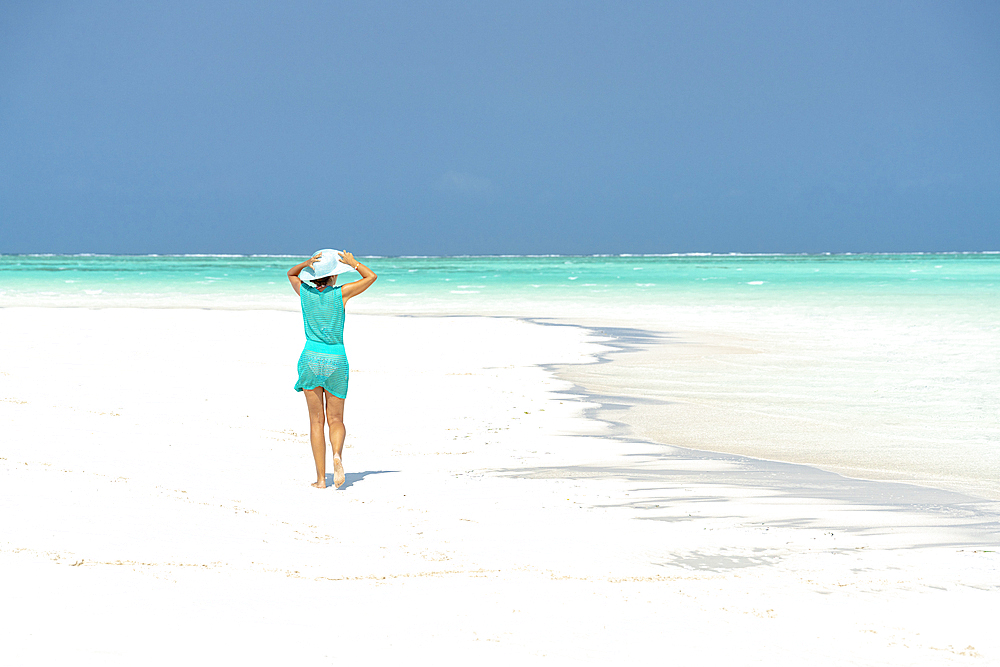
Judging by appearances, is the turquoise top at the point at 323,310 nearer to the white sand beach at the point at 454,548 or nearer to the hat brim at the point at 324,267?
the hat brim at the point at 324,267

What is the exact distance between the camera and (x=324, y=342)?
624 centimetres

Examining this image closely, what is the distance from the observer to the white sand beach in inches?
133

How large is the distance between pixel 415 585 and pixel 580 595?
2.47ft

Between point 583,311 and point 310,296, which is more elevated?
point 310,296

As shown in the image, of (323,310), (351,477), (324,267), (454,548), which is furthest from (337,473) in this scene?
(454,548)

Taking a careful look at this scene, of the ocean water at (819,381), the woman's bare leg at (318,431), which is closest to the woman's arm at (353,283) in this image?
the woman's bare leg at (318,431)

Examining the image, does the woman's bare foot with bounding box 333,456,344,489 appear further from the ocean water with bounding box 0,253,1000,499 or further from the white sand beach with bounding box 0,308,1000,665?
the ocean water with bounding box 0,253,1000,499

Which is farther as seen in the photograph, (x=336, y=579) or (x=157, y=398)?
(x=157, y=398)

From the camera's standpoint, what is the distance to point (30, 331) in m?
17.5

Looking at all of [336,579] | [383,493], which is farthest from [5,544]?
[383,493]

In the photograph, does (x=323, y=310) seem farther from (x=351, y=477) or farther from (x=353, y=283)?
(x=351, y=477)

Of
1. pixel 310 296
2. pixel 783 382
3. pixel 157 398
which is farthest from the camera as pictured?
pixel 783 382

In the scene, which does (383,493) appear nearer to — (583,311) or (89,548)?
(89,548)

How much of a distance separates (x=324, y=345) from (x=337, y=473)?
0.91m
